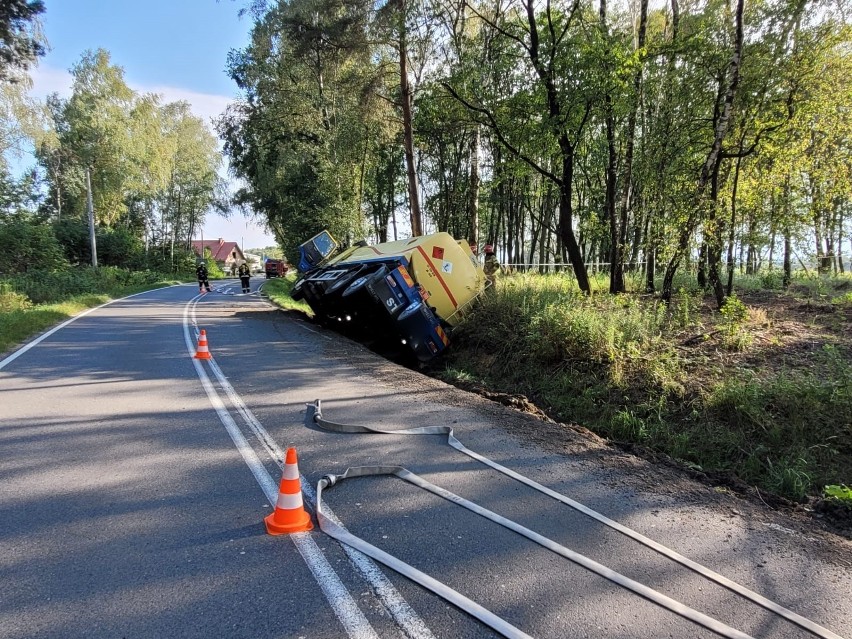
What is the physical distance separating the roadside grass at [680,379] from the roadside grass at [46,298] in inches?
376

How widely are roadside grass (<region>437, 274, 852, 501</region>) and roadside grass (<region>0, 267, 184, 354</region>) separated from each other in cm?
955

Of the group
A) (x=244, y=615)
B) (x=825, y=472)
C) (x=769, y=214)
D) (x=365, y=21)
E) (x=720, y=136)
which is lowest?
(x=825, y=472)

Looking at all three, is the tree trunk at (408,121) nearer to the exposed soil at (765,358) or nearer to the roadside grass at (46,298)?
the exposed soil at (765,358)

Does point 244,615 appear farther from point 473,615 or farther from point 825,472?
point 825,472

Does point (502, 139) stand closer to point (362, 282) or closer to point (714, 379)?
point (362, 282)

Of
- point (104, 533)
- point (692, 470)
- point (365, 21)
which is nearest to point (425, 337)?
point (692, 470)

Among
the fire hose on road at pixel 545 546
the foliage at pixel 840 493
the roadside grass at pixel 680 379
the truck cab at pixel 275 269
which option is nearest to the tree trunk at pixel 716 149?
the roadside grass at pixel 680 379

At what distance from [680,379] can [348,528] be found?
16.7 feet

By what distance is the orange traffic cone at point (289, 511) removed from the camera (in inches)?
126

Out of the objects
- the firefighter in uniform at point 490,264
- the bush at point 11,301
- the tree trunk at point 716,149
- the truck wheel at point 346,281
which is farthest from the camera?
the bush at point 11,301

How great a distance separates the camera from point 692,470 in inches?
192

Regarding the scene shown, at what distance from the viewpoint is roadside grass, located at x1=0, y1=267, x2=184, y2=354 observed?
37.3ft

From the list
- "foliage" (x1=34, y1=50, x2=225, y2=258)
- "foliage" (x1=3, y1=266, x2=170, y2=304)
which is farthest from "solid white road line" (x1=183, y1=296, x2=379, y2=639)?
"foliage" (x1=34, y1=50, x2=225, y2=258)

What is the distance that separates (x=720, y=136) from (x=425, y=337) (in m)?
6.65
